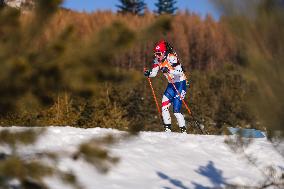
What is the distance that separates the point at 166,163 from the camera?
6969 millimetres

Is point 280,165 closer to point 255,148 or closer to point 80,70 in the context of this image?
point 255,148

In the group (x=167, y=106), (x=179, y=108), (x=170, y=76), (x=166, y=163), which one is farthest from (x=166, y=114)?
(x=166, y=163)

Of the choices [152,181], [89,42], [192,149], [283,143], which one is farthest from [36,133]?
[192,149]

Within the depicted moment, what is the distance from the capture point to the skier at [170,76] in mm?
10328

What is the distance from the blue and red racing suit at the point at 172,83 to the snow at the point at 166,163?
144cm

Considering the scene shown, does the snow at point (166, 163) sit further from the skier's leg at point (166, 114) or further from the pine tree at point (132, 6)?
the pine tree at point (132, 6)

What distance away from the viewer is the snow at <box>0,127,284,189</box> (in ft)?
19.5

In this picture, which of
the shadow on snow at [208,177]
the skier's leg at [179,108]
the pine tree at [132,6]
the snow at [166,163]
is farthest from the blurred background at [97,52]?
the pine tree at [132,6]

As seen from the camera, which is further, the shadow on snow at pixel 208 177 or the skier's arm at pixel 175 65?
the skier's arm at pixel 175 65

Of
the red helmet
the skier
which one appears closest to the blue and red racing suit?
the skier

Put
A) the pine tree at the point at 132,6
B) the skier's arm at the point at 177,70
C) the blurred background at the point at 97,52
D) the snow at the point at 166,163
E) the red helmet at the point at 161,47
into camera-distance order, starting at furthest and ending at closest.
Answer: the pine tree at the point at 132,6 → the skier's arm at the point at 177,70 → the red helmet at the point at 161,47 → the snow at the point at 166,163 → the blurred background at the point at 97,52

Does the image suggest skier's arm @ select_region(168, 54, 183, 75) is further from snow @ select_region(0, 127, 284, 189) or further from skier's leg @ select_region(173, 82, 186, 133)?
snow @ select_region(0, 127, 284, 189)

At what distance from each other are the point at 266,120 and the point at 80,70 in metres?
1.21

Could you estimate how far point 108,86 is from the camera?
1355 centimetres
